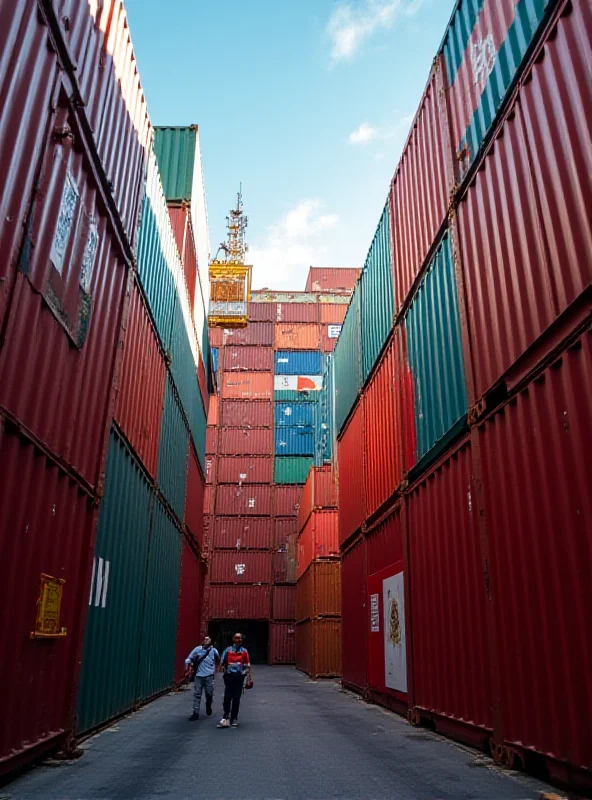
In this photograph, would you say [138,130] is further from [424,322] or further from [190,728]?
[190,728]

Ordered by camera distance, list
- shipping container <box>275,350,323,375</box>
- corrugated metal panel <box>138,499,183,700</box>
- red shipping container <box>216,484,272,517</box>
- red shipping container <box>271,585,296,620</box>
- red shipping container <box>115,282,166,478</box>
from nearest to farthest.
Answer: red shipping container <box>115,282,166,478</box>
corrugated metal panel <box>138,499,183,700</box>
red shipping container <box>271,585,296,620</box>
red shipping container <box>216,484,272,517</box>
shipping container <box>275,350,323,375</box>

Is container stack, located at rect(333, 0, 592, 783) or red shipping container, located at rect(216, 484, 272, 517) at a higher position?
red shipping container, located at rect(216, 484, 272, 517)

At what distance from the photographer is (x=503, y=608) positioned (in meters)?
6.51

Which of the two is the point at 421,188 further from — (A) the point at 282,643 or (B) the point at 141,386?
(A) the point at 282,643

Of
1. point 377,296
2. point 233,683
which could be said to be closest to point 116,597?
point 233,683

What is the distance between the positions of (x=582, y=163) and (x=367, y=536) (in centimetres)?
981

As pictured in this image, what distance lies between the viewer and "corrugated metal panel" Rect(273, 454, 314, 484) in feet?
126

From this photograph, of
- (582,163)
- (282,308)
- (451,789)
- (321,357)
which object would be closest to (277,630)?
(321,357)

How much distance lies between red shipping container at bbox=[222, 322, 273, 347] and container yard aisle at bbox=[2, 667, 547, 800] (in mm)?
33684

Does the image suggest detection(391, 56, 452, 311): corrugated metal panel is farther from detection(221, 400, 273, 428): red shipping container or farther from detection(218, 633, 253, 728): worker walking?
detection(221, 400, 273, 428): red shipping container

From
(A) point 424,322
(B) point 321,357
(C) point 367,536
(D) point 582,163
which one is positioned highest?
(B) point 321,357

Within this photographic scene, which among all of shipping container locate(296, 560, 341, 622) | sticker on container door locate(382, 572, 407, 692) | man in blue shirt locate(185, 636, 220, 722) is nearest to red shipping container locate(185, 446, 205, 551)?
shipping container locate(296, 560, 341, 622)

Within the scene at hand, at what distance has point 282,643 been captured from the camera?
112 feet

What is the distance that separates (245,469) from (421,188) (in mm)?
29928
